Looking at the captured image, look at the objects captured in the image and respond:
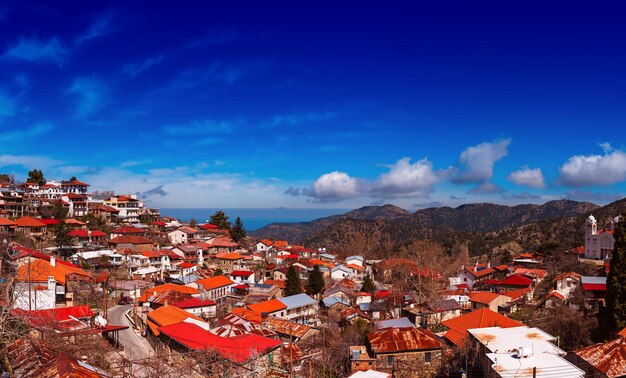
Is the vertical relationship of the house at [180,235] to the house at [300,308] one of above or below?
above

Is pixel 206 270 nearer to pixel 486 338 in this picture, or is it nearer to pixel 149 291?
pixel 149 291

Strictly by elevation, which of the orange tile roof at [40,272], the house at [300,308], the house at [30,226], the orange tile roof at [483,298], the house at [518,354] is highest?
the house at [30,226]

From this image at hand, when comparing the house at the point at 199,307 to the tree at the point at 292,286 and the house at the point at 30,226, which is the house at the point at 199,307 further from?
the house at the point at 30,226

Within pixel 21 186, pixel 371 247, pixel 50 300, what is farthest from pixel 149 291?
pixel 371 247

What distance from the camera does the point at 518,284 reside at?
130 ft

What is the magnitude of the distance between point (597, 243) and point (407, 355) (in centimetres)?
3869

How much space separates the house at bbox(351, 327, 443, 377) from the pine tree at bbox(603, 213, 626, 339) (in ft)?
24.4

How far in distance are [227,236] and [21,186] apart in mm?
29776

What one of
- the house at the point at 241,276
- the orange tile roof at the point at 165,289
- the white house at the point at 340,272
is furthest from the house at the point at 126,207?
the orange tile roof at the point at 165,289

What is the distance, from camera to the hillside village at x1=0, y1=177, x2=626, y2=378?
14781 millimetres

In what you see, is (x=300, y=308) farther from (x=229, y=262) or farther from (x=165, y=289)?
(x=229, y=262)

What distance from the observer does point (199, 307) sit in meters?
28.7

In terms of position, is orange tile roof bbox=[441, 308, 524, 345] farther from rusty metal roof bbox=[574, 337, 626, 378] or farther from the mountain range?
the mountain range

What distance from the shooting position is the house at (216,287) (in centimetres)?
3512
